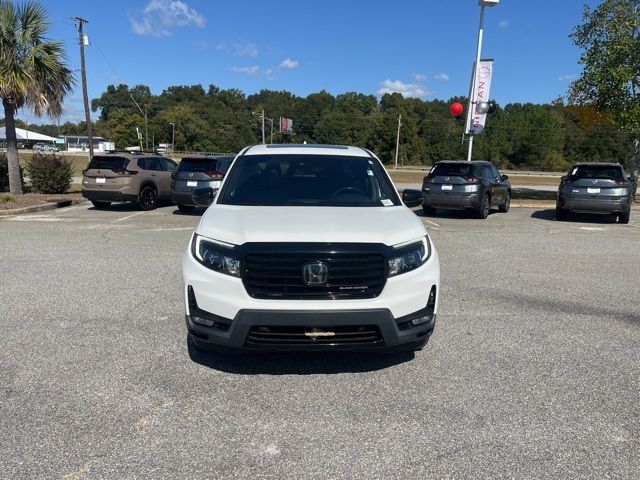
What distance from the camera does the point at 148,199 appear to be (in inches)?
609

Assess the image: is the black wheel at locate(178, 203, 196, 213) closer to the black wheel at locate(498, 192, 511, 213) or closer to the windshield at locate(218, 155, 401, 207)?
the black wheel at locate(498, 192, 511, 213)

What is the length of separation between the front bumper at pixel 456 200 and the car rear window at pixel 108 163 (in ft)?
27.9

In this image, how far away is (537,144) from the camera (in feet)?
314

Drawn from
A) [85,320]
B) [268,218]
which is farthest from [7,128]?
[268,218]

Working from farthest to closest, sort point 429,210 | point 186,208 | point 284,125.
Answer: point 284,125 → point 186,208 → point 429,210

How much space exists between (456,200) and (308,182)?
9.57m

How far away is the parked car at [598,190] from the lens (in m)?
13.5

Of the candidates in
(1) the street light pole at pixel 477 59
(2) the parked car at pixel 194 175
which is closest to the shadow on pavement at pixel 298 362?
(2) the parked car at pixel 194 175

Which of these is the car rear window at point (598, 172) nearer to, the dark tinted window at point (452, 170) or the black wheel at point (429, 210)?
the dark tinted window at point (452, 170)

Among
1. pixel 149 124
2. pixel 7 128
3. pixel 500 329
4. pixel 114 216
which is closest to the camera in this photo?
pixel 500 329

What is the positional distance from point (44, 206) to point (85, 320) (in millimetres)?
11623

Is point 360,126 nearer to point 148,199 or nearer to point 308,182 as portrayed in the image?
point 148,199

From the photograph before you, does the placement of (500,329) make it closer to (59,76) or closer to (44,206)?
(44,206)

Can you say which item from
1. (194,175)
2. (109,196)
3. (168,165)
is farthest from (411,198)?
(168,165)
